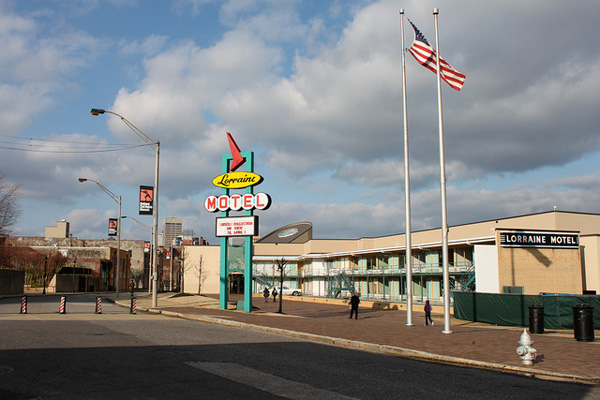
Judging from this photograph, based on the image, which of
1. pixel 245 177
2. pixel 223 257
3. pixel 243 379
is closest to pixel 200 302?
pixel 223 257

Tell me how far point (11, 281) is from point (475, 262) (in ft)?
163

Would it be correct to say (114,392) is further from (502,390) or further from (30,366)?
(502,390)

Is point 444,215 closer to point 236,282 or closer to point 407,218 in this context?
point 407,218

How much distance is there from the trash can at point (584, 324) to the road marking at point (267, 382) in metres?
12.7

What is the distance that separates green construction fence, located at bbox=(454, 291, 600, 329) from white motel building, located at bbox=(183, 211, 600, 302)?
5.06 metres

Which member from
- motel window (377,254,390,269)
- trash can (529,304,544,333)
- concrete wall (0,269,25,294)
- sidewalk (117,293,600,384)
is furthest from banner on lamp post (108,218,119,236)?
trash can (529,304,544,333)

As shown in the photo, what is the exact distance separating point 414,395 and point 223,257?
24.7m

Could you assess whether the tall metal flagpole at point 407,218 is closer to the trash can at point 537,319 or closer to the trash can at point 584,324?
the trash can at point 537,319

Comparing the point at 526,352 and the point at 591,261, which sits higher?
the point at 591,261

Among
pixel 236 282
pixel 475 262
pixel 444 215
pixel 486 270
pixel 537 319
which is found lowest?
pixel 236 282

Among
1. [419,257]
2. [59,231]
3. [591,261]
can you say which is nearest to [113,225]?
A: [419,257]

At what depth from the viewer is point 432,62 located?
22000 mm

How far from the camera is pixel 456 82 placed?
2159 cm

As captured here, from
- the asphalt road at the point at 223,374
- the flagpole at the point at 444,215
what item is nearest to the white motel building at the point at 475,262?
the flagpole at the point at 444,215
